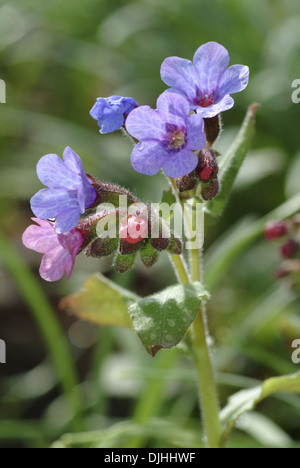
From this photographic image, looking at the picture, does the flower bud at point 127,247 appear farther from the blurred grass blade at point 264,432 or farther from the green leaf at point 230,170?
the blurred grass blade at point 264,432

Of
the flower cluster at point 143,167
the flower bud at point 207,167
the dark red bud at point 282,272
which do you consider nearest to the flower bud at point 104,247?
the flower cluster at point 143,167

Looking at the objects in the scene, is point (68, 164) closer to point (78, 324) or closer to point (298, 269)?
point (298, 269)

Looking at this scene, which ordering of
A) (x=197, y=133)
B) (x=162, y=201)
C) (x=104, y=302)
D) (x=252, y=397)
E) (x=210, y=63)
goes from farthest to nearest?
(x=104, y=302) < (x=252, y=397) < (x=162, y=201) < (x=210, y=63) < (x=197, y=133)

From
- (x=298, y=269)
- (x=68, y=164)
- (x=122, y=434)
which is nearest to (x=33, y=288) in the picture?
(x=122, y=434)

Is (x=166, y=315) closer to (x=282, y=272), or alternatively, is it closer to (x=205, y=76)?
(x=205, y=76)

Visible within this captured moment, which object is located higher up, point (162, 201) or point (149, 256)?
point (162, 201)

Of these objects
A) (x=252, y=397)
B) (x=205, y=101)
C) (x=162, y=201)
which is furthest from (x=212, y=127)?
(x=252, y=397)

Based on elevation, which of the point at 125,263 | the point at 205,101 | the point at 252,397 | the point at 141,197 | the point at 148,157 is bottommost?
the point at 252,397

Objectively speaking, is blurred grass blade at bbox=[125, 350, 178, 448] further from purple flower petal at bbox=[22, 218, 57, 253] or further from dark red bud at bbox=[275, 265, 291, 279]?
purple flower petal at bbox=[22, 218, 57, 253]
